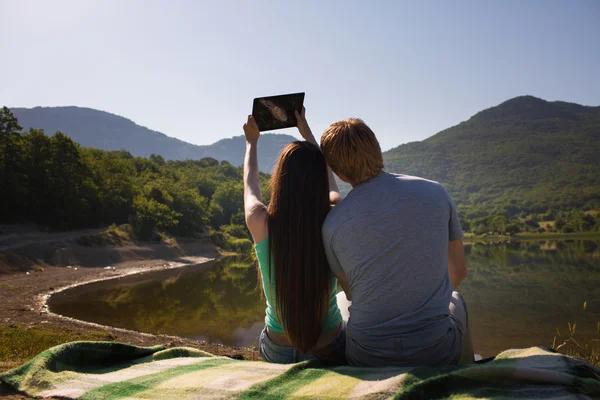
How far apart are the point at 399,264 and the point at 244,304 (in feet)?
62.1

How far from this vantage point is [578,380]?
192cm

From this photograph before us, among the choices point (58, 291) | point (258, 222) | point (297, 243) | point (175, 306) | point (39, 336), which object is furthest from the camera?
point (58, 291)

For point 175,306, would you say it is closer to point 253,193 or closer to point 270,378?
point 253,193

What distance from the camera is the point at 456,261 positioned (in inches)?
109

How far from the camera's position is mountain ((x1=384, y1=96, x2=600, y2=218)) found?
370 feet

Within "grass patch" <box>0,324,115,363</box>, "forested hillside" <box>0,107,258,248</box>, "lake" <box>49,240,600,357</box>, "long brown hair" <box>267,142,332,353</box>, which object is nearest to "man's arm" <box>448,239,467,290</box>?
"long brown hair" <box>267,142,332,353</box>

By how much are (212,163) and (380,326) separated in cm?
10724

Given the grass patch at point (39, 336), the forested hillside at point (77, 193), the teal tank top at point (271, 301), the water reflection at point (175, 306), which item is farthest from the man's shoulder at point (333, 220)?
the forested hillside at point (77, 193)

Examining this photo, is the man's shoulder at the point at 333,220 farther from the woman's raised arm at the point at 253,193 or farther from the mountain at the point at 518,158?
the mountain at the point at 518,158

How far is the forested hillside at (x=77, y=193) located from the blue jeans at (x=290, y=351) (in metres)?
33.4

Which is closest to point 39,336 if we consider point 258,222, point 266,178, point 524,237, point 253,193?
point 253,193

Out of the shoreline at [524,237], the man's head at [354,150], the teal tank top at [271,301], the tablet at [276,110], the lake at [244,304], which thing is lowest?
the shoreline at [524,237]

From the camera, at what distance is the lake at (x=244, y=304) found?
49.1 feet

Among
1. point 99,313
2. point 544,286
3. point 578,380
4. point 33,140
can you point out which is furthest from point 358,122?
point 33,140
